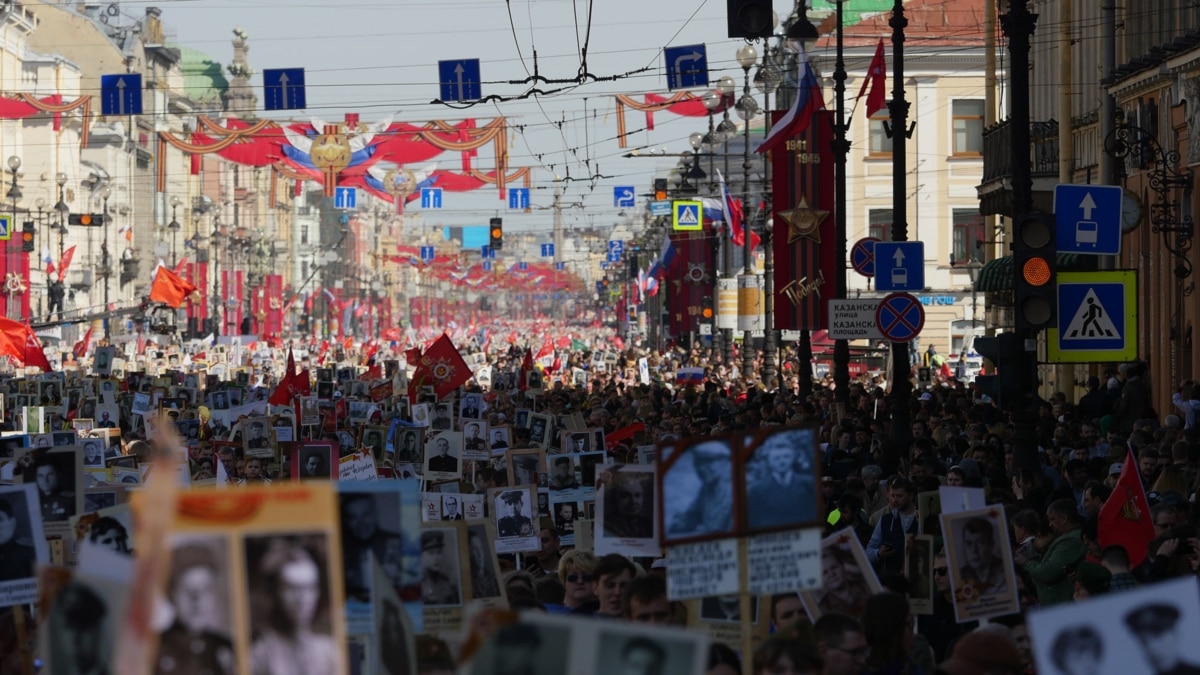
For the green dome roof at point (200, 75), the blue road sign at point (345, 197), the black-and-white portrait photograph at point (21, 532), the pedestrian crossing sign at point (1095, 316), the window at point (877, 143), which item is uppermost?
the green dome roof at point (200, 75)

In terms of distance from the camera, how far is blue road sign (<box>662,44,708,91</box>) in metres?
36.5

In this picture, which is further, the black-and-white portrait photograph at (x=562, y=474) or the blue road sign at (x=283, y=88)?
the blue road sign at (x=283, y=88)

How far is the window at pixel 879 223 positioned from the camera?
5734 centimetres

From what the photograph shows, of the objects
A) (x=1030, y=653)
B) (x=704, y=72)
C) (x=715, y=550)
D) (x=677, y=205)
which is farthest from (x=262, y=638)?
(x=677, y=205)

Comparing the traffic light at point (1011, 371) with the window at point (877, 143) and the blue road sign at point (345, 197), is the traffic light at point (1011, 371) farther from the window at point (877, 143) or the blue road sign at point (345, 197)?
the blue road sign at point (345, 197)

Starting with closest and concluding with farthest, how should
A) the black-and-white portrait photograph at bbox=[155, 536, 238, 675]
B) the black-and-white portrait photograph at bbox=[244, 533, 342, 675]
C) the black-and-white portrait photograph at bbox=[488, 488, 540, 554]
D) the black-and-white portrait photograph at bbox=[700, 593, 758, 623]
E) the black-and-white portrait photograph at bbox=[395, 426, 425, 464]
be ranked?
the black-and-white portrait photograph at bbox=[155, 536, 238, 675], the black-and-white portrait photograph at bbox=[244, 533, 342, 675], the black-and-white portrait photograph at bbox=[700, 593, 758, 623], the black-and-white portrait photograph at bbox=[488, 488, 540, 554], the black-and-white portrait photograph at bbox=[395, 426, 425, 464]

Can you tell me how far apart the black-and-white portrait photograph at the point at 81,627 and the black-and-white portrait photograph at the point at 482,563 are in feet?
13.9

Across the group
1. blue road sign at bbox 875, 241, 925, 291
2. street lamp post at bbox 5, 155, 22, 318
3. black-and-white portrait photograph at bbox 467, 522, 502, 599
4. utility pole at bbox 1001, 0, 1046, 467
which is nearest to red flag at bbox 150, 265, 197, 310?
street lamp post at bbox 5, 155, 22, 318

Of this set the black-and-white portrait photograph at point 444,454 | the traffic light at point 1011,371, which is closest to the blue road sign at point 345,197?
the black-and-white portrait photograph at point 444,454

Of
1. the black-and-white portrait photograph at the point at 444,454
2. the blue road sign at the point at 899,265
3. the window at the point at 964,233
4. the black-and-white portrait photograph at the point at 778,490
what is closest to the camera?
the black-and-white portrait photograph at the point at 778,490

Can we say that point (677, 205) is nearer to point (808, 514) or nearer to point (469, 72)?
point (469, 72)

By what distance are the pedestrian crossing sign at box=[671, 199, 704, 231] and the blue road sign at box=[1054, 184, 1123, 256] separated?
117 ft

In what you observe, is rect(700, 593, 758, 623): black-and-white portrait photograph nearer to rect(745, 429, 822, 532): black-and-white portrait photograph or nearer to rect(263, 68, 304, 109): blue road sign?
rect(745, 429, 822, 532): black-and-white portrait photograph

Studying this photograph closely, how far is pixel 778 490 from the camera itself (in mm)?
6320
